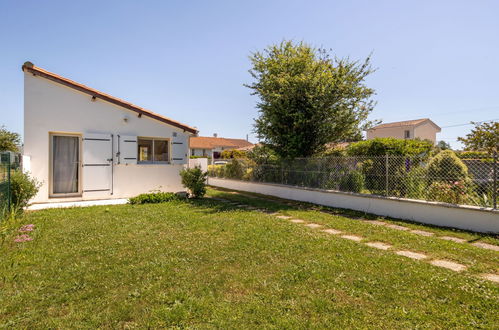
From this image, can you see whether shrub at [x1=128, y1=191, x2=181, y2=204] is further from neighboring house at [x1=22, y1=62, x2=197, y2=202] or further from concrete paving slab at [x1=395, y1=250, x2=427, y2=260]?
concrete paving slab at [x1=395, y1=250, x2=427, y2=260]

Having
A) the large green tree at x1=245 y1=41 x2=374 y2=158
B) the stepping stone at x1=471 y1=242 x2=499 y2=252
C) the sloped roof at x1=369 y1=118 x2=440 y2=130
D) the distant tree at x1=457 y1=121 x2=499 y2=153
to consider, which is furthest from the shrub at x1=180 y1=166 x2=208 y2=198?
the sloped roof at x1=369 y1=118 x2=440 y2=130

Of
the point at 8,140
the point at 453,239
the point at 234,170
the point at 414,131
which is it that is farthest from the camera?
the point at 414,131

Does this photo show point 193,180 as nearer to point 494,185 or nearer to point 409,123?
point 494,185

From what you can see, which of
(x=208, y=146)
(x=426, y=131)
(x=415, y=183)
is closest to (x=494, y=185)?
(x=415, y=183)

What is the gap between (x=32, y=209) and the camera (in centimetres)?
796

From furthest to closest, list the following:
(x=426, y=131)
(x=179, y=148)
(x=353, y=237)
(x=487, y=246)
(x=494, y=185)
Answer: (x=426, y=131), (x=179, y=148), (x=494, y=185), (x=353, y=237), (x=487, y=246)

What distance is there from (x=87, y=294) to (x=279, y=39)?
11.6 meters

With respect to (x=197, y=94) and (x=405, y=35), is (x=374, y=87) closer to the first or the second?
(x=405, y=35)

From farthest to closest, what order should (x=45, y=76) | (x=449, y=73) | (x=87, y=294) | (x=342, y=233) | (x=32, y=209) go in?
(x=449, y=73)
(x=45, y=76)
(x=32, y=209)
(x=342, y=233)
(x=87, y=294)

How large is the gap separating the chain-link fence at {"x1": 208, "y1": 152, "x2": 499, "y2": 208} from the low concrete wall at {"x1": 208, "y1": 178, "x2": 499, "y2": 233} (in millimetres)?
219

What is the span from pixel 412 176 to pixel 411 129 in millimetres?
37516

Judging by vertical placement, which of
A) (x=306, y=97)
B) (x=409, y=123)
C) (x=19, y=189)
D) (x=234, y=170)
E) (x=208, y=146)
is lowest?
(x=19, y=189)

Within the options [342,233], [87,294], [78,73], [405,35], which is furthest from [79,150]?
[405,35]

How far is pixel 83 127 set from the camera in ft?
30.7
